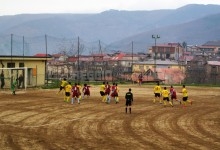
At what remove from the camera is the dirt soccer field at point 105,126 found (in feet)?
59.1

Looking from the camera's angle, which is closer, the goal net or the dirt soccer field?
the dirt soccer field

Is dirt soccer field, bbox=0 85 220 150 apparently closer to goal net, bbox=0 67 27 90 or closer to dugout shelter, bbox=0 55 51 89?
goal net, bbox=0 67 27 90

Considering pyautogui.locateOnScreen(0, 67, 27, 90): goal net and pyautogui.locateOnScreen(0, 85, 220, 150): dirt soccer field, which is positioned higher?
pyautogui.locateOnScreen(0, 67, 27, 90): goal net

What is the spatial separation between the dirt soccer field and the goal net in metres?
13.2

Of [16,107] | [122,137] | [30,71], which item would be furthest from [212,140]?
[30,71]

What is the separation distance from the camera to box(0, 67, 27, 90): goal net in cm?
4649

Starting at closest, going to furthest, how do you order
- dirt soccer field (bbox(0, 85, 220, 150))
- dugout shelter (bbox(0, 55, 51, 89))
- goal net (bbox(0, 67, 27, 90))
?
dirt soccer field (bbox(0, 85, 220, 150)) → goal net (bbox(0, 67, 27, 90)) → dugout shelter (bbox(0, 55, 51, 89))

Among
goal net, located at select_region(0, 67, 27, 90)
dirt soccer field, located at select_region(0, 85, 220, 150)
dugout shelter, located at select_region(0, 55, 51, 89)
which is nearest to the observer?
dirt soccer field, located at select_region(0, 85, 220, 150)

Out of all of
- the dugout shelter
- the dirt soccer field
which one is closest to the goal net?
the dugout shelter

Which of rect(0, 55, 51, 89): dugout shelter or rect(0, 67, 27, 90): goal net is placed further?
rect(0, 55, 51, 89): dugout shelter

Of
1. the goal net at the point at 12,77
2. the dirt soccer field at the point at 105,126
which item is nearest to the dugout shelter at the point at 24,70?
the goal net at the point at 12,77

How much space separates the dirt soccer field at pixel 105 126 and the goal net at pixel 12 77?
1316 centimetres

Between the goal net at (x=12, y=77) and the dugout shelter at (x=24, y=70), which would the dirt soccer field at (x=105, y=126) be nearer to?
the goal net at (x=12, y=77)

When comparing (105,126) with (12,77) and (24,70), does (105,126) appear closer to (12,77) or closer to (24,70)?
(12,77)
